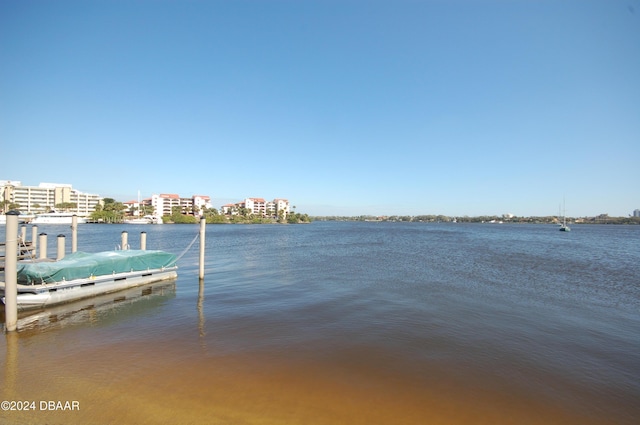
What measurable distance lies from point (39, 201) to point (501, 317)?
186801 millimetres

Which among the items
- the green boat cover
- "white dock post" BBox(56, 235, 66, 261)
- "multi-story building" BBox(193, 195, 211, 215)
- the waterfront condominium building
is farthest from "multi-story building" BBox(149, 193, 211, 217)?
the green boat cover

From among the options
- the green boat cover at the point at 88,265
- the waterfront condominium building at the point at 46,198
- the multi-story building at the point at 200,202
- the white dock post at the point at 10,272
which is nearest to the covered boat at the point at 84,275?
the green boat cover at the point at 88,265

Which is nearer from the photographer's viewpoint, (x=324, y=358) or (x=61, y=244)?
(x=324, y=358)

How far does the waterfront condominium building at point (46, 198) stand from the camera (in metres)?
130

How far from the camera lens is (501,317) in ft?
42.3

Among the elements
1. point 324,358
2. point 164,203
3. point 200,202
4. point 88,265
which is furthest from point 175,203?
point 324,358

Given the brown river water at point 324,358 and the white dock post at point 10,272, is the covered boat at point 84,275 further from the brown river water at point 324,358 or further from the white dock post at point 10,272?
the white dock post at point 10,272

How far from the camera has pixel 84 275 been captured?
1381 centimetres

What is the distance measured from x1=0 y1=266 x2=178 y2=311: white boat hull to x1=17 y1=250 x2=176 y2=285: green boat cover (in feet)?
0.82

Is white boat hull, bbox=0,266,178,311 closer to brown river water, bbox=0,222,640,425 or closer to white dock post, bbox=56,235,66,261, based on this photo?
brown river water, bbox=0,222,640,425

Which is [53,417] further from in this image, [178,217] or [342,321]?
[178,217]

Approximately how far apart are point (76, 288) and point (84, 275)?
0.62 m

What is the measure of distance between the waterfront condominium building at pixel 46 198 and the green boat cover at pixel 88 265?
15330 cm

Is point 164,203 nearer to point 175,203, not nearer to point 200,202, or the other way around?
point 175,203
